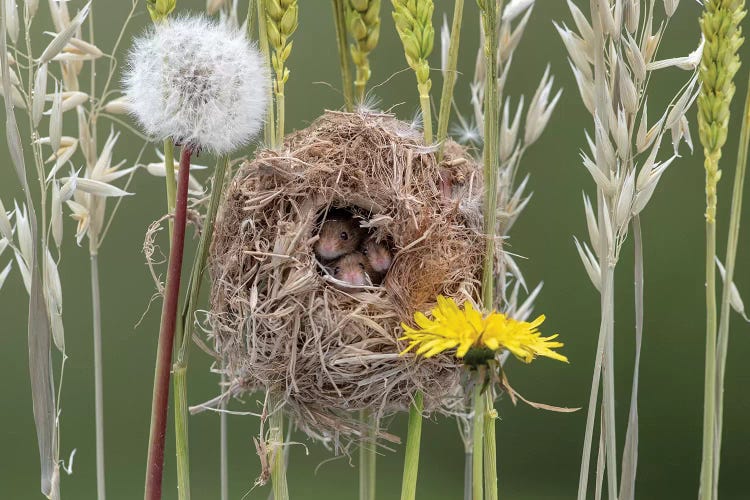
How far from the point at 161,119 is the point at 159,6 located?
0.16 m

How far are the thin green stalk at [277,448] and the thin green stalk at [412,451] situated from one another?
0.16 metres

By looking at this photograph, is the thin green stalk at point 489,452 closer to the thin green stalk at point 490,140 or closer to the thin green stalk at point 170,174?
the thin green stalk at point 490,140

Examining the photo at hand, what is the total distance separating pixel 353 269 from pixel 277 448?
→ 242mm

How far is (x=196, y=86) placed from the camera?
978mm

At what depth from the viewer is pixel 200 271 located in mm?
1060

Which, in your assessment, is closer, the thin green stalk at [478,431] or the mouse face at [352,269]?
the thin green stalk at [478,431]

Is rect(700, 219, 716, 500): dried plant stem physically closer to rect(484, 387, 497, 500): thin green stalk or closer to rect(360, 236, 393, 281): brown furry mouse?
rect(484, 387, 497, 500): thin green stalk

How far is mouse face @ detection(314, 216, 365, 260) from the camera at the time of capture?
109 centimetres

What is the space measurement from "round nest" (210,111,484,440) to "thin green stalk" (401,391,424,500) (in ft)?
0.05

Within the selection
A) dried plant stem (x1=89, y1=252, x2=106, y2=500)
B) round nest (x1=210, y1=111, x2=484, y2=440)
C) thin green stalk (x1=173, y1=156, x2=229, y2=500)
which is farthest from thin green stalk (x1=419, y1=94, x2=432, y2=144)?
dried plant stem (x1=89, y1=252, x2=106, y2=500)

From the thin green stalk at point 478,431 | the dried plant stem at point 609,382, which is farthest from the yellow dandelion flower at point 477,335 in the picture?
the dried plant stem at point 609,382

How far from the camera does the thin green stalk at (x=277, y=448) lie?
1084 millimetres

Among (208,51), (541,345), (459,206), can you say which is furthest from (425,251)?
(208,51)

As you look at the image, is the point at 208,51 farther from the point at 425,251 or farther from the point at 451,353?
the point at 451,353
